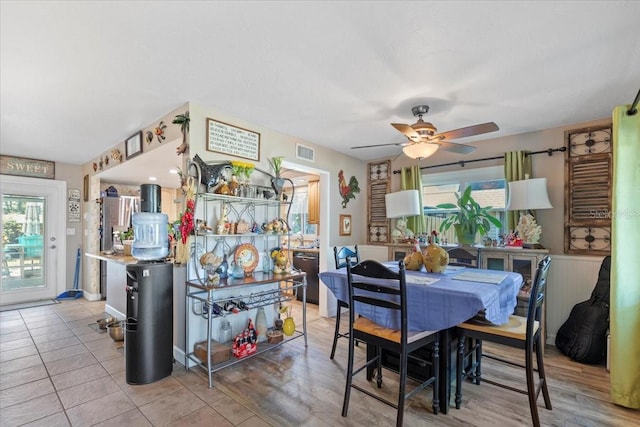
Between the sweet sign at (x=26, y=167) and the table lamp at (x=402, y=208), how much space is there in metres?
5.73

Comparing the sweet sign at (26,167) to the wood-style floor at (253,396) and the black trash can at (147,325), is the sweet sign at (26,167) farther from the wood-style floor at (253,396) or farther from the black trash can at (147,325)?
the black trash can at (147,325)

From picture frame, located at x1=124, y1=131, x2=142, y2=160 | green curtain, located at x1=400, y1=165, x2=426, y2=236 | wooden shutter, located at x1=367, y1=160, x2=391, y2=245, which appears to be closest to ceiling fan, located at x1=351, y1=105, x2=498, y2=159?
green curtain, located at x1=400, y1=165, x2=426, y2=236

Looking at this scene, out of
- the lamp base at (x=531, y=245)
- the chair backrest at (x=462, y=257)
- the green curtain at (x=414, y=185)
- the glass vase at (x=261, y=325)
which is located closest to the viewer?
the chair backrest at (x=462, y=257)

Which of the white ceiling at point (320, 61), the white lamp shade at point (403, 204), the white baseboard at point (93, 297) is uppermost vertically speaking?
the white ceiling at point (320, 61)

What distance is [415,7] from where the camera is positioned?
5.25ft

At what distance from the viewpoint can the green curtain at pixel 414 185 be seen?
4.43m

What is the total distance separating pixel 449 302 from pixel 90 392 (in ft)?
9.04

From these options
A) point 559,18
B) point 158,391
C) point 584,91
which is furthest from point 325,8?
point 158,391

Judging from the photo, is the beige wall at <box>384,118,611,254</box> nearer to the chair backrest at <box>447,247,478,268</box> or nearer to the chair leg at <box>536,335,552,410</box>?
the chair backrest at <box>447,247,478,268</box>

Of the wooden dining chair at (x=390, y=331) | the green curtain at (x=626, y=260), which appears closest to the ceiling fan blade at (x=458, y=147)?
the green curtain at (x=626, y=260)

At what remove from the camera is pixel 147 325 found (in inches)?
99.0

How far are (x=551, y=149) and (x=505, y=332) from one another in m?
2.54

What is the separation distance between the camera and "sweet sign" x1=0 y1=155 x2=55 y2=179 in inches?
191

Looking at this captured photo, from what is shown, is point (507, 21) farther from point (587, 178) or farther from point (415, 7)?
point (587, 178)
